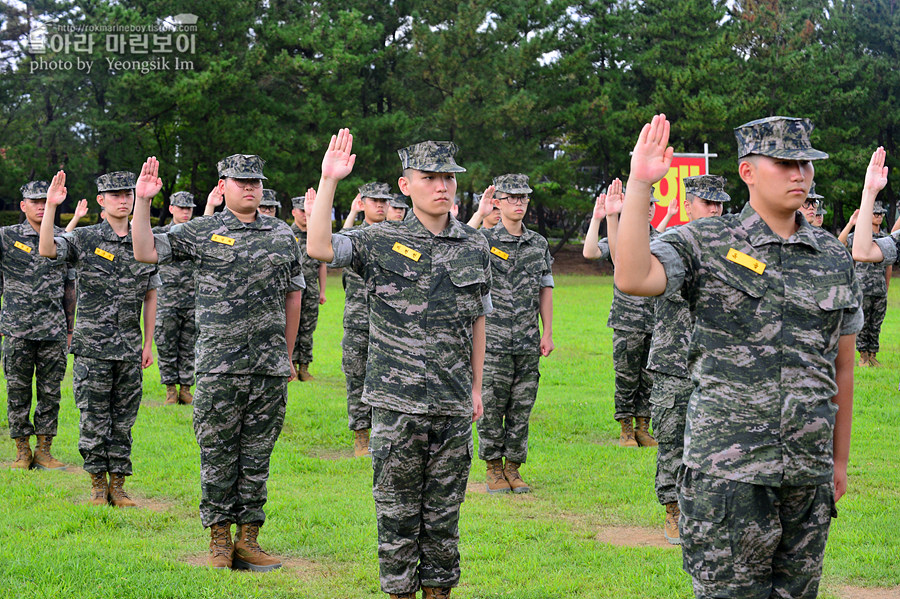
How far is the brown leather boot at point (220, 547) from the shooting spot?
5.91 meters

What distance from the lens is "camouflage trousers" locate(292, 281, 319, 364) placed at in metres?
13.5

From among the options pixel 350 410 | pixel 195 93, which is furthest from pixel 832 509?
pixel 195 93

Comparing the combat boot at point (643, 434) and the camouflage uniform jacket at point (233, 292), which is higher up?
the camouflage uniform jacket at point (233, 292)

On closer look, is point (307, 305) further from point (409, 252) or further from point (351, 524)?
point (409, 252)

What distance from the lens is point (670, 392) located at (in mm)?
6512

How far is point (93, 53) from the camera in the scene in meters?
29.2

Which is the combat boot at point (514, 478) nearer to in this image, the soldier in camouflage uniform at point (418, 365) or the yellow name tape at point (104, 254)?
the soldier in camouflage uniform at point (418, 365)

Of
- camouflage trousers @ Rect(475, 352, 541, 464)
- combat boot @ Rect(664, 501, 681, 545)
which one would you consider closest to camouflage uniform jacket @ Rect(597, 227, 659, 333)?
camouflage trousers @ Rect(475, 352, 541, 464)

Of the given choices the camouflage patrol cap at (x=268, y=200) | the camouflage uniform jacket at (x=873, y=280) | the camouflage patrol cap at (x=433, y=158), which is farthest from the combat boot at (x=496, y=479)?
the camouflage uniform jacket at (x=873, y=280)

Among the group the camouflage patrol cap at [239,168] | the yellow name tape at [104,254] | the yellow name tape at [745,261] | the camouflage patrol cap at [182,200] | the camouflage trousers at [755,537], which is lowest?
the camouflage trousers at [755,537]

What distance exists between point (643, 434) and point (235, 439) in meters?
5.20

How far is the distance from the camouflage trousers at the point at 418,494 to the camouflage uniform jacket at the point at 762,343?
1615 mm

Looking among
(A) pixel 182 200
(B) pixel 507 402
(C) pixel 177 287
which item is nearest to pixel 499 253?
(B) pixel 507 402

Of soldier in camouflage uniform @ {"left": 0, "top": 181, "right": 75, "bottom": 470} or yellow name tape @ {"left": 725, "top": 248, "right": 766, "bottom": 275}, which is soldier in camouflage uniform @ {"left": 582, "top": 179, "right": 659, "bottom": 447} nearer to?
soldier in camouflage uniform @ {"left": 0, "top": 181, "right": 75, "bottom": 470}
